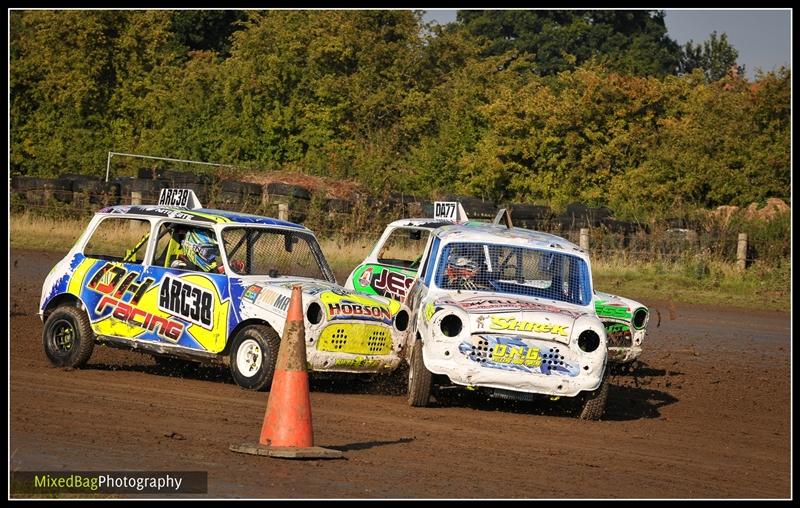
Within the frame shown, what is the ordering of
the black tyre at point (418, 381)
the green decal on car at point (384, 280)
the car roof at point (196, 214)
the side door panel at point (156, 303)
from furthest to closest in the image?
1. the green decal on car at point (384, 280)
2. the car roof at point (196, 214)
3. the side door panel at point (156, 303)
4. the black tyre at point (418, 381)

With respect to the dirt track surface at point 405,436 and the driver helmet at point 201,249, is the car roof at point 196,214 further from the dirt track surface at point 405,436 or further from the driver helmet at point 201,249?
the dirt track surface at point 405,436

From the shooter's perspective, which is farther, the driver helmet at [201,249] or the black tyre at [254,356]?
the driver helmet at [201,249]

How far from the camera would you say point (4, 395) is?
10.7 m

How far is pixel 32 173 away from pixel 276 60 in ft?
35.9

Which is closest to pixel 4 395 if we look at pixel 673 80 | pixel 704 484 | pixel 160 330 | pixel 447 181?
pixel 160 330

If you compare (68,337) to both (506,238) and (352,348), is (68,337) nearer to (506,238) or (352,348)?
(352,348)

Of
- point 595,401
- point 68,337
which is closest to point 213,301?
point 68,337

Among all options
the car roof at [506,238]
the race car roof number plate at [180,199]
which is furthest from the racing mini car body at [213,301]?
the car roof at [506,238]

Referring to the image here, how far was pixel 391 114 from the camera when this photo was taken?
155 feet

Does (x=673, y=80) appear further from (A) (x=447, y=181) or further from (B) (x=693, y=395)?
(B) (x=693, y=395)

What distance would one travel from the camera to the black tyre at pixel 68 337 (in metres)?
13.1

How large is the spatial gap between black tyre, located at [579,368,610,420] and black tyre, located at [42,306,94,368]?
505 cm

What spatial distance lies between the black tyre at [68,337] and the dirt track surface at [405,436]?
23cm

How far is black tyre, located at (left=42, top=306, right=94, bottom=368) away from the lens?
Result: 42.9ft
